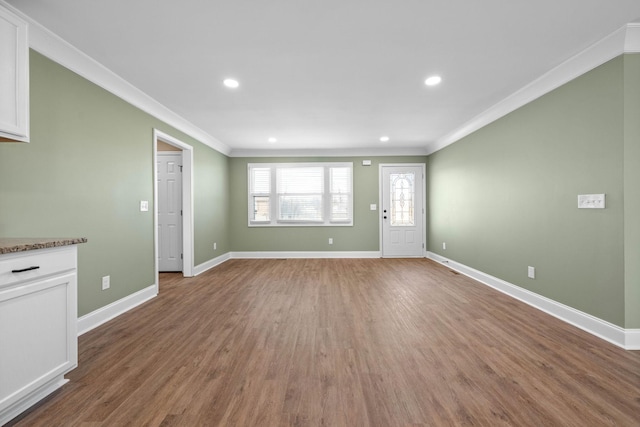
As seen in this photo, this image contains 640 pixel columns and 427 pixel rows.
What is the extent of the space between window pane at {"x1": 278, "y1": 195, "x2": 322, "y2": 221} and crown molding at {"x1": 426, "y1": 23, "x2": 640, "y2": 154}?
3.64 metres

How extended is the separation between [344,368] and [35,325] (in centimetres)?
188

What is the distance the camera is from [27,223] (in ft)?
7.01

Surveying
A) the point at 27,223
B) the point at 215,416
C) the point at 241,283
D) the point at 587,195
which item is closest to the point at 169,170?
the point at 241,283

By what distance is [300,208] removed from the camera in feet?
21.7

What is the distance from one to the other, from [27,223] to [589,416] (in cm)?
391

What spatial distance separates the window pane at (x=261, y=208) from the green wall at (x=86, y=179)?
2871mm

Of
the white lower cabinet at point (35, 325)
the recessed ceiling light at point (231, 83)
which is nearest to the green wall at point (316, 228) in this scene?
the recessed ceiling light at point (231, 83)

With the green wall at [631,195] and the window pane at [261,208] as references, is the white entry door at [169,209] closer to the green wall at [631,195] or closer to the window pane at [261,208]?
the window pane at [261,208]

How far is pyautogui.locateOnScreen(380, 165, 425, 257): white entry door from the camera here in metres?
6.52

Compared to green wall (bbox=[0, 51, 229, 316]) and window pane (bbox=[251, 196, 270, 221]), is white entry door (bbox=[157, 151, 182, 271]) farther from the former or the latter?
window pane (bbox=[251, 196, 270, 221])

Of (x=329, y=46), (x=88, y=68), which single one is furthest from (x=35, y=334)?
(x=329, y=46)

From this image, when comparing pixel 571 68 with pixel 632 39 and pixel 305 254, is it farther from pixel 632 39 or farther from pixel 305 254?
pixel 305 254

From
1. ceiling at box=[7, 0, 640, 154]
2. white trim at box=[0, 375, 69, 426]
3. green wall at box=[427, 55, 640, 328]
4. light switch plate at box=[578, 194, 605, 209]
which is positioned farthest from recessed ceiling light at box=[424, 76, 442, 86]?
white trim at box=[0, 375, 69, 426]

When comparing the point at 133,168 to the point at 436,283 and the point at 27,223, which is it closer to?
the point at 27,223
